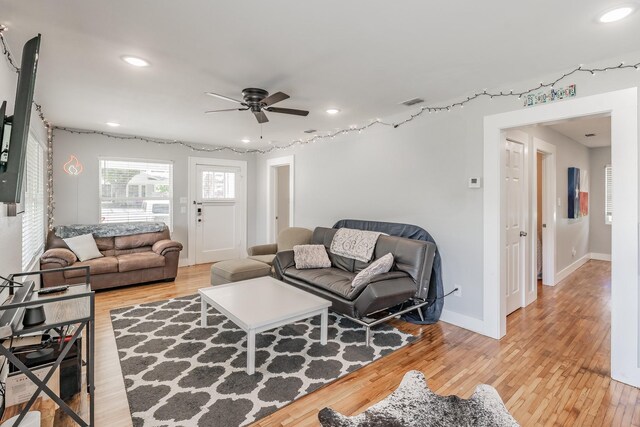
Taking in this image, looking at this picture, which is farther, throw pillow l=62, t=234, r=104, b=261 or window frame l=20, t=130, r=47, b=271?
throw pillow l=62, t=234, r=104, b=261

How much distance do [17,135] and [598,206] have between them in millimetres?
8740

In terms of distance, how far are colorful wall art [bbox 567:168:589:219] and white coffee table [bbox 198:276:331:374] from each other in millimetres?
4889

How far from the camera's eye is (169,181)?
5871 mm

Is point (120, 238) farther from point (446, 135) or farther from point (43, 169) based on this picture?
point (446, 135)

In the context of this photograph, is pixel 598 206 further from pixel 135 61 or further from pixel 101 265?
pixel 101 265

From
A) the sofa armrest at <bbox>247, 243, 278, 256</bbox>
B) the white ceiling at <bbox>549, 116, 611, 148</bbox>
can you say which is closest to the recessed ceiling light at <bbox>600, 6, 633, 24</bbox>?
the white ceiling at <bbox>549, 116, 611, 148</bbox>

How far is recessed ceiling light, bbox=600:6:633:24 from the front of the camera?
5.87ft

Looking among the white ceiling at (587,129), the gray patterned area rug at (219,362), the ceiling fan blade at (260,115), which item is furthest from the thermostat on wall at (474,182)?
the ceiling fan blade at (260,115)

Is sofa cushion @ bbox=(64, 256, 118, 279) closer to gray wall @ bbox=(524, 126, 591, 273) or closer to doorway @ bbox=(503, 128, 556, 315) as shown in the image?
doorway @ bbox=(503, 128, 556, 315)

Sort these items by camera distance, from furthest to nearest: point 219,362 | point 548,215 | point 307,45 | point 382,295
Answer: point 548,215, point 382,295, point 219,362, point 307,45

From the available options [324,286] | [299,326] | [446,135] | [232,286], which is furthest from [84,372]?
[446,135]

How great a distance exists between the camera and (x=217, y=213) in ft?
21.1

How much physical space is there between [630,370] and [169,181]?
633 cm

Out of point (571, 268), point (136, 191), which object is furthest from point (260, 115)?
point (571, 268)
